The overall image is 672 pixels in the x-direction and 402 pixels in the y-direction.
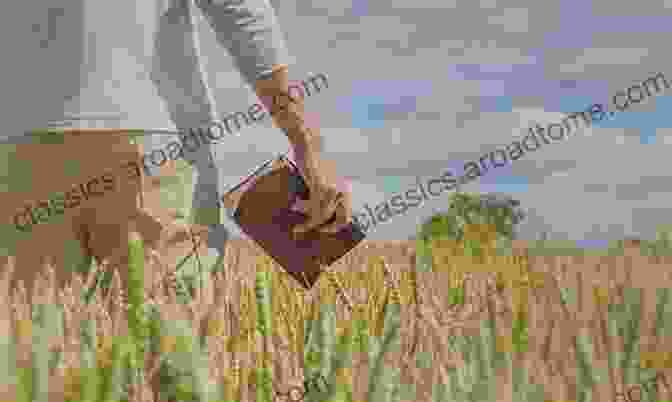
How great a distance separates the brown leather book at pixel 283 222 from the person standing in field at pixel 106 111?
0.04 meters

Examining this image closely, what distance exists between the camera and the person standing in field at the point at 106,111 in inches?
92.1

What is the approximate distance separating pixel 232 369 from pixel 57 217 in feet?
4.82

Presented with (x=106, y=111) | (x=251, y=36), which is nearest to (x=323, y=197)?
(x=251, y=36)

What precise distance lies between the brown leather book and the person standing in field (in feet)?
0.14

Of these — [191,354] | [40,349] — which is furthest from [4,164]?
[191,354]

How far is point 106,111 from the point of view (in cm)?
231

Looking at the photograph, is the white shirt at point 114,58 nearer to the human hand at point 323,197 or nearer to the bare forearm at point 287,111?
the bare forearm at point 287,111

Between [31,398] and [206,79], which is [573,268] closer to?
[31,398]

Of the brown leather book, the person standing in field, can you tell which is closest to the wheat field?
the brown leather book

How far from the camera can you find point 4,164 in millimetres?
2488

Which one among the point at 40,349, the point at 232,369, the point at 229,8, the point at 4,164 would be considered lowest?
the point at 232,369

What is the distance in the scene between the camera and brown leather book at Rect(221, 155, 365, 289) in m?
2.30

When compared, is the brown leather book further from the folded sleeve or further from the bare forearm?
the folded sleeve

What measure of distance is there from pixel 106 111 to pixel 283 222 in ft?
1.64
